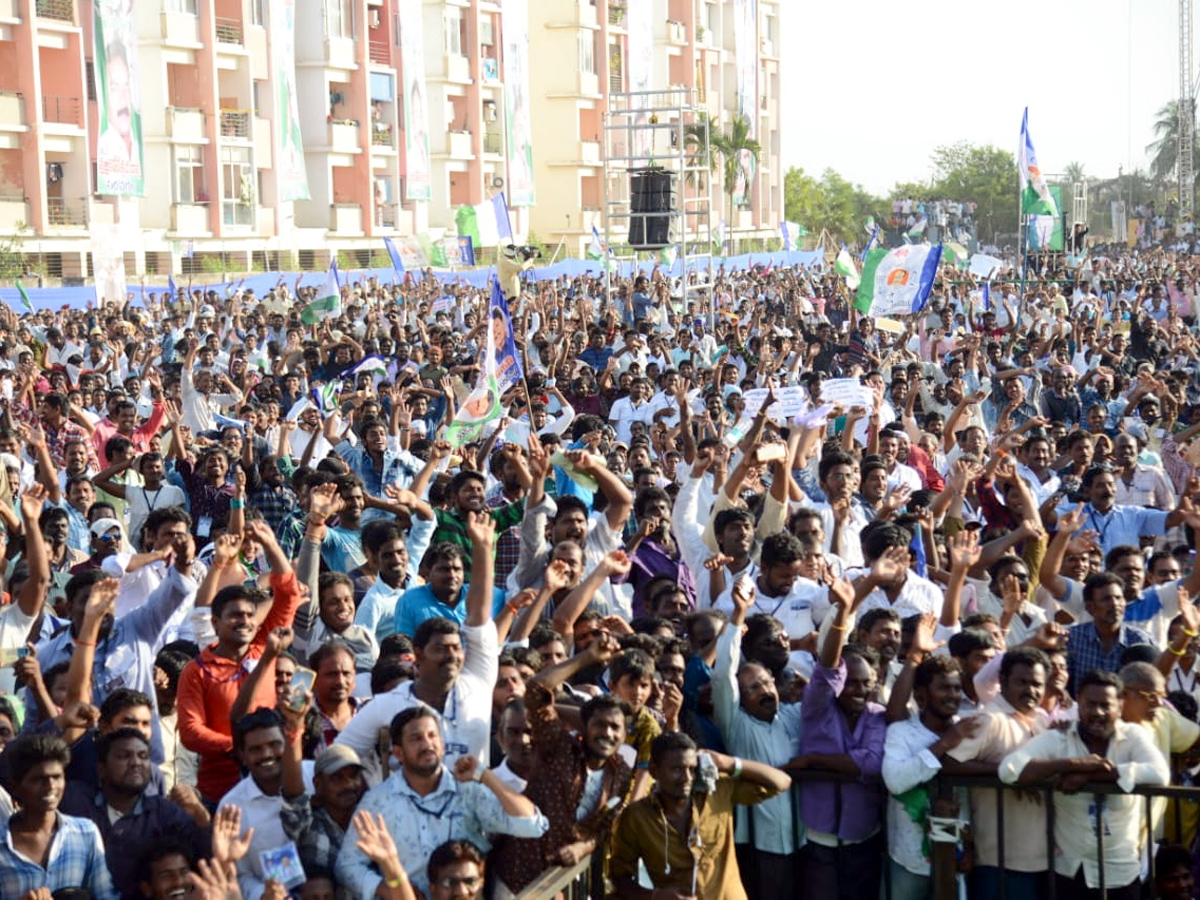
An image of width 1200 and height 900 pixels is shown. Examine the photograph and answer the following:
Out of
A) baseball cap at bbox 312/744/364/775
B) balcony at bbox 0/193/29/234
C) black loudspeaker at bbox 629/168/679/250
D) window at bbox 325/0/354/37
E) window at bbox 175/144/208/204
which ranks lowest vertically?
baseball cap at bbox 312/744/364/775

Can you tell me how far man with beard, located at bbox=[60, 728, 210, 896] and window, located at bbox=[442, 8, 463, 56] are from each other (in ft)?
161

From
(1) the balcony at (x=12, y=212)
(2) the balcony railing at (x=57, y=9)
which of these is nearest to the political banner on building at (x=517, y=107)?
(2) the balcony railing at (x=57, y=9)

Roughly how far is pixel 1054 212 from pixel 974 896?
18483 mm

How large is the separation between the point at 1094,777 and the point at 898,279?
13477 mm

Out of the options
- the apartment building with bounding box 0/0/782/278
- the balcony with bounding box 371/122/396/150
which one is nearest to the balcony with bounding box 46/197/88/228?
the apartment building with bounding box 0/0/782/278

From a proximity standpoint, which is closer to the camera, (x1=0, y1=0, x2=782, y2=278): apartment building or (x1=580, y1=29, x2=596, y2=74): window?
(x1=0, y1=0, x2=782, y2=278): apartment building

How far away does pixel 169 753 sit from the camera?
5.89 meters

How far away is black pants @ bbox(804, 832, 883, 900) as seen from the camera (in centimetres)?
569

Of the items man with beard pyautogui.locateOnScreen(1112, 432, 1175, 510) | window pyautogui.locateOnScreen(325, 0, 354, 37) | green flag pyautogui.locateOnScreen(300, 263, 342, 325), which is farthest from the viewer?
window pyautogui.locateOnScreen(325, 0, 354, 37)

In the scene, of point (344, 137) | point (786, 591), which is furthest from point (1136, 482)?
point (344, 137)

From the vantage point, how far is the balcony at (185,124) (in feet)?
136

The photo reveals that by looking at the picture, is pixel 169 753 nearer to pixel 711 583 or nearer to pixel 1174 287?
pixel 711 583

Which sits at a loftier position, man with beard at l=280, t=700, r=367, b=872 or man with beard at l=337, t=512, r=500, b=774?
man with beard at l=337, t=512, r=500, b=774

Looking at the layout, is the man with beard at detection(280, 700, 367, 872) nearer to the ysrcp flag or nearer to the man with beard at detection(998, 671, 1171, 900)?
the man with beard at detection(998, 671, 1171, 900)
